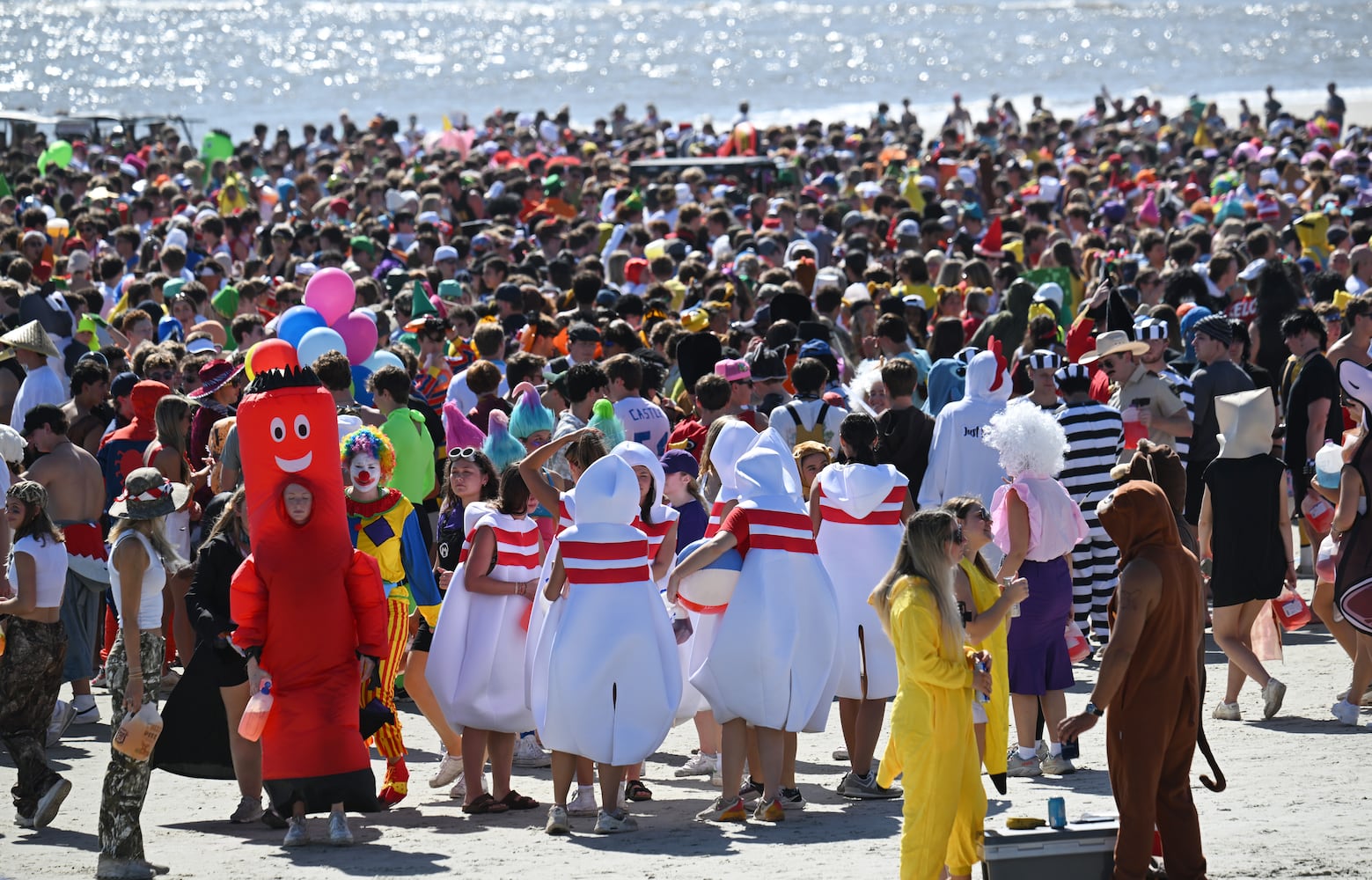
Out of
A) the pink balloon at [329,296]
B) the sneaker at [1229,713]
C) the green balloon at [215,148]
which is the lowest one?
the sneaker at [1229,713]

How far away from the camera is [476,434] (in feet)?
→ 30.2

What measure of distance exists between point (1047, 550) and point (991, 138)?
84.9 feet

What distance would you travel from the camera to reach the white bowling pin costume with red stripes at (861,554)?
7.47 metres

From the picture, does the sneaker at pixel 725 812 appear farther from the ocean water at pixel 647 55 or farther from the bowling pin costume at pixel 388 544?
the ocean water at pixel 647 55

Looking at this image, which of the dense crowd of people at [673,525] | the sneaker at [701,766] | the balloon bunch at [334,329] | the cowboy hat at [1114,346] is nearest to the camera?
the dense crowd of people at [673,525]

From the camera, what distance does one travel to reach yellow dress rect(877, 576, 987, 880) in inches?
231

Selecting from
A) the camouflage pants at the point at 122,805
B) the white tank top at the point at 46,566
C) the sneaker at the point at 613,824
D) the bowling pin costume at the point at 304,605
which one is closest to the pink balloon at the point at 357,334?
the white tank top at the point at 46,566

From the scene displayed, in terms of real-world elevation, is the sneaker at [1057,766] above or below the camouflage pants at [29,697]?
below

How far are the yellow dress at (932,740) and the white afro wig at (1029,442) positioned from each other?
183cm

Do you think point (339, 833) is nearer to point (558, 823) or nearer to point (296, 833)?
point (296, 833)

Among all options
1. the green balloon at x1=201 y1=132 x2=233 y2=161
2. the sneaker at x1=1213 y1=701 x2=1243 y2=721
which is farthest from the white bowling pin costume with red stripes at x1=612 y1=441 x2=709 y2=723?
the green balloon at x1=201 y1=132 x2=233 y2=161

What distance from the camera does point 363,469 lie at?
24.4 ft

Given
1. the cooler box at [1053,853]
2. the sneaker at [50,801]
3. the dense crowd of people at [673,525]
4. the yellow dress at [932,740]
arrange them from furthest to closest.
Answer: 1. the sneaker at [50,801]
2. the dense crowd of people at [673,525]
3. the yellow dress at [932,740]
4. the cooler box at [1053,853]

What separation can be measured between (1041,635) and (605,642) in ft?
6.82
